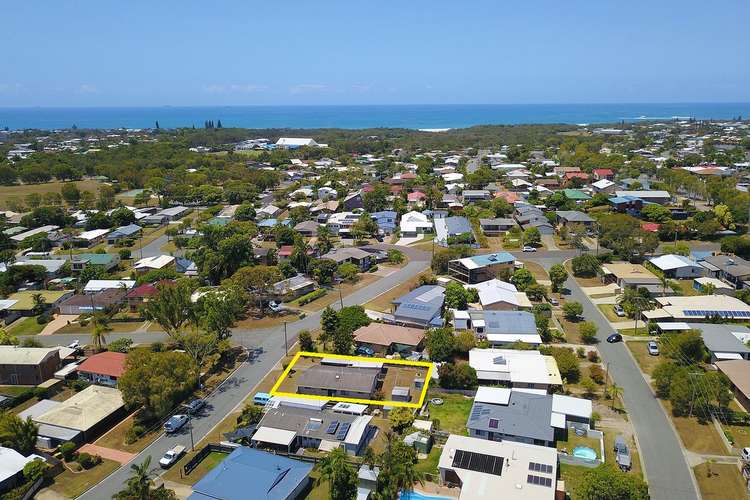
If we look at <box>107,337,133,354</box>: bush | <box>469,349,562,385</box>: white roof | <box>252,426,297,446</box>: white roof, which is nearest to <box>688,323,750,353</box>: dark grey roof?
<box>469,349,562,385</box>: white roof

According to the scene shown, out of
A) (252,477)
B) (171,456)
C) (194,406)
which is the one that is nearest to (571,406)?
(252,477)

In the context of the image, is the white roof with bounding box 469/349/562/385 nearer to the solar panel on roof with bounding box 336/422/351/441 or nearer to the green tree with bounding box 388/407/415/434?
the green tree with bounding box 388/407/415/434

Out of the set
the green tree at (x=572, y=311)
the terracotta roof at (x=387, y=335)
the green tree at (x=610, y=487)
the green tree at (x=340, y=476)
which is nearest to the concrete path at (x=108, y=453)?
the green tree at (x=340, y=476)

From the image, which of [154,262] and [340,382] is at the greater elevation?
[154,262]

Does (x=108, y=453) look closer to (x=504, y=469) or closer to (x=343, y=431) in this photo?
(x=343, y=431)

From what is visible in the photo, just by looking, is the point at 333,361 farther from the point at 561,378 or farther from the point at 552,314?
the point at 552,314

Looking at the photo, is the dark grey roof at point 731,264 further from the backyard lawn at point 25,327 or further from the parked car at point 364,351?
the backyard lawn at point 25,327

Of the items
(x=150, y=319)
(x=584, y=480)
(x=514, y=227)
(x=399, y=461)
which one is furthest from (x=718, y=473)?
(x=514, y=227)
